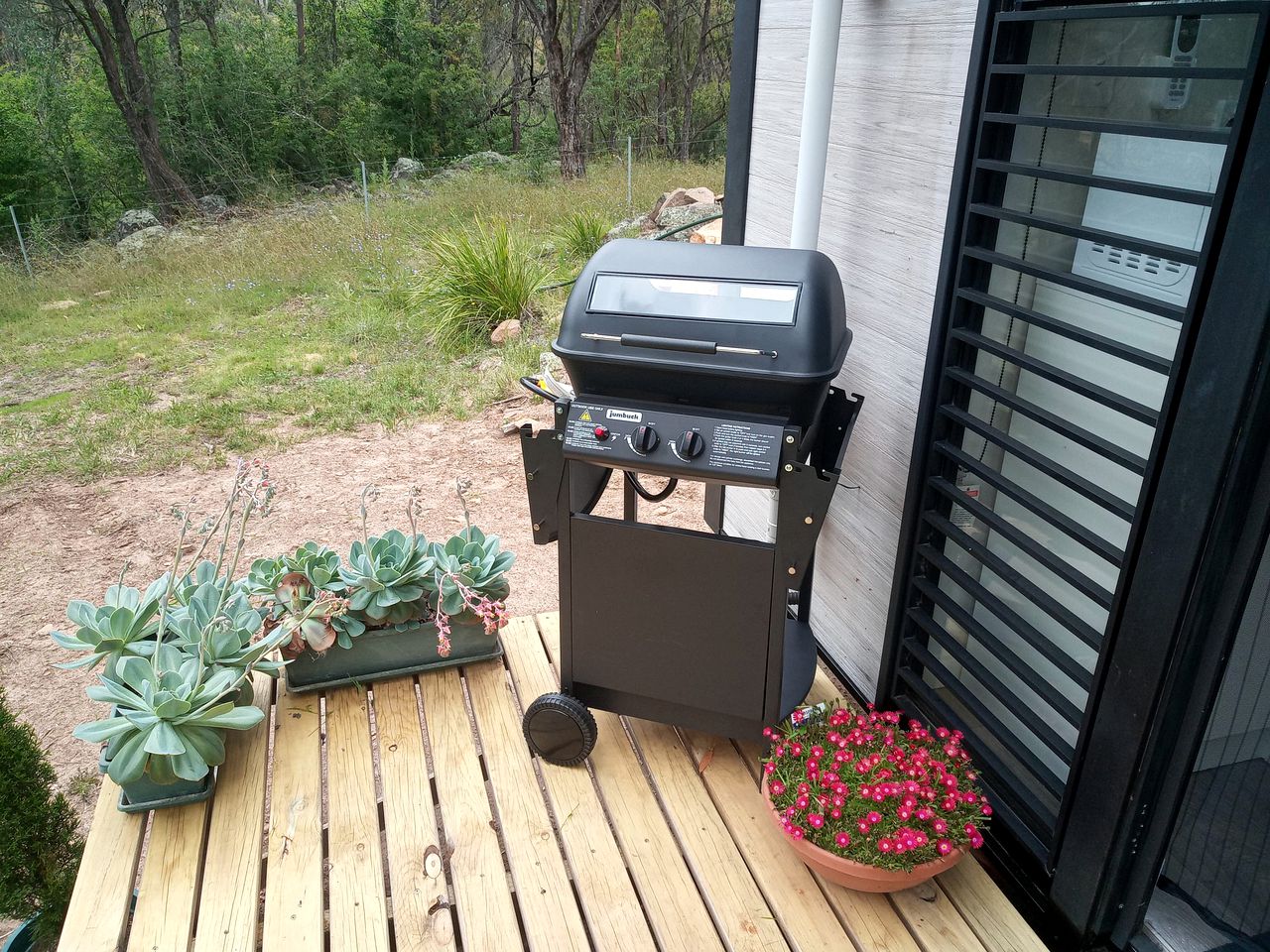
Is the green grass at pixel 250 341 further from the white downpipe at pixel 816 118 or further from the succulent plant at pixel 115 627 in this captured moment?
the white downpipe at pixel 816 118

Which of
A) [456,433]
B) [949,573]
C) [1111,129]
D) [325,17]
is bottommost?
[456,433]

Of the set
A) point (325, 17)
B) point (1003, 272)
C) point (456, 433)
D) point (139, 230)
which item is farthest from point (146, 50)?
point (1003, 272)

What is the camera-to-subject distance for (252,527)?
3773 millimetres

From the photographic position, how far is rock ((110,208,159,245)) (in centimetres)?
1116

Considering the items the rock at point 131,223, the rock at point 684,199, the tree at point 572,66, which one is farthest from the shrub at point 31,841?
the rock at point 131,223

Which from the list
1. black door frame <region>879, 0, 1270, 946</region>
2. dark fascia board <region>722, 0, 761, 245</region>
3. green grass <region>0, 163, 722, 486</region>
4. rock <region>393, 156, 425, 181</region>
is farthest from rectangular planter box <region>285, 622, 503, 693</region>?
rock <region>393, 156, 425, 181</region>

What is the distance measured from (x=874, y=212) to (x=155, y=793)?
198 cm

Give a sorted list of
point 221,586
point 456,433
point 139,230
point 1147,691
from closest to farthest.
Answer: point 1147,691
point 221,586
point 456,433
point 139,230

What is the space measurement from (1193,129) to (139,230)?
39.7ft

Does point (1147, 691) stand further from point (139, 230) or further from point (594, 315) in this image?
point (139, 230)

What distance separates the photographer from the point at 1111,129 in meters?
1.31

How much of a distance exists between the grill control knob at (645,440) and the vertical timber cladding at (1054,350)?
1.98 ft

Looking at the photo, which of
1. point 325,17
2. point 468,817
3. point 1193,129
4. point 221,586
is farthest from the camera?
point 325,17

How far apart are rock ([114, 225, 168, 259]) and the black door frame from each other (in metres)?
9.89
